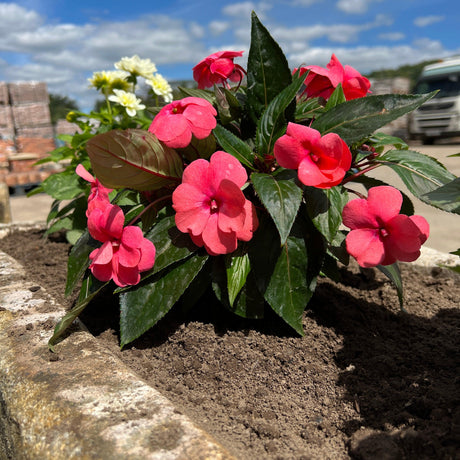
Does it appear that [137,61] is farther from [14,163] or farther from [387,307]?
[14,163]

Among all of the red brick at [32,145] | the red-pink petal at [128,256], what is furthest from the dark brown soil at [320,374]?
the red brick at [32,145]

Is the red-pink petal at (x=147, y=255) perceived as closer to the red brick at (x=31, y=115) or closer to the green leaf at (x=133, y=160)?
the green leaf at (x=133, y=160)

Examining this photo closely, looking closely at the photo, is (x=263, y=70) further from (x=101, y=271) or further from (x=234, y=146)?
(x=101, y=271)

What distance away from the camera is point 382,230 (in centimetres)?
137

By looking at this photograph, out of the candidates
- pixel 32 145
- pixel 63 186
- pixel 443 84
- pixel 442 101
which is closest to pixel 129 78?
pixel 63 186

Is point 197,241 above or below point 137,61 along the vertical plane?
below

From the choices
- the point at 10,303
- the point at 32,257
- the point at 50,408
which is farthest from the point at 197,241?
the point at 32,257

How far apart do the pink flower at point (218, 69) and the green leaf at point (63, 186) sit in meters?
1.16

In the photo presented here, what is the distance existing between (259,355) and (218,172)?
59 cm

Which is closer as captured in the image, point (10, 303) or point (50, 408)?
point (50, 408)

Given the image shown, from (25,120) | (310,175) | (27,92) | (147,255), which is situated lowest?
(147,255)

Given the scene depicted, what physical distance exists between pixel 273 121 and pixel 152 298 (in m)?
0.65

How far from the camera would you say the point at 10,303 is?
1.77m

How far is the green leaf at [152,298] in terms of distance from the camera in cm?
150
